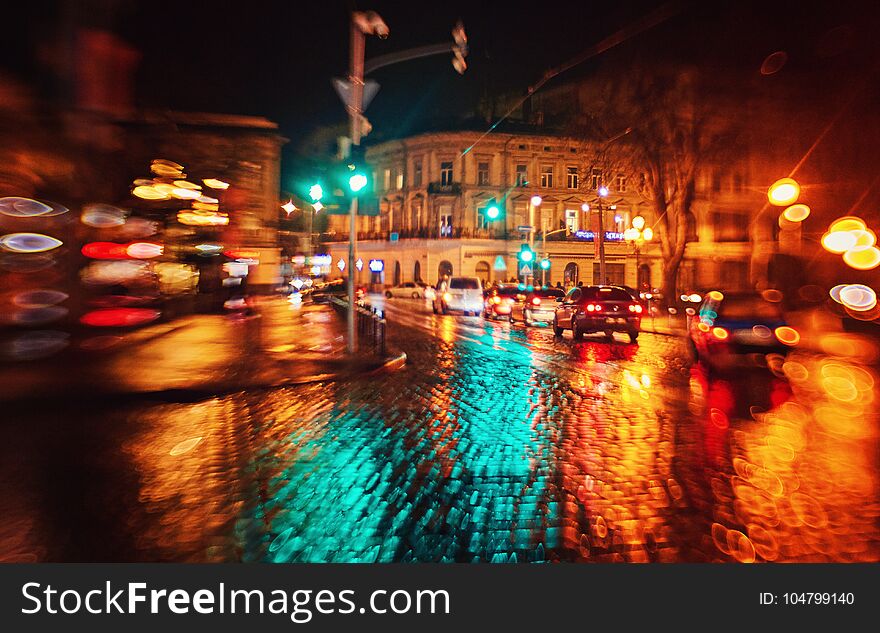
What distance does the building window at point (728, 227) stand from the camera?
50.3 meters

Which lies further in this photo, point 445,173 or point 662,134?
point 445,173

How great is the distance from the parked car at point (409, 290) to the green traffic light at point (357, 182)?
142 feet

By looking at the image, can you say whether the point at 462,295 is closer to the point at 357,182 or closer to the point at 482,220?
the point at 357,182

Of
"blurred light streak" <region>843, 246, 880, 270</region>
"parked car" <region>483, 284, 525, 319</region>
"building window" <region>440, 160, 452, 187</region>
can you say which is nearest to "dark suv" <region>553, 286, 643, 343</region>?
"blurred light streak" <region>843, 246, 880, 270</region>

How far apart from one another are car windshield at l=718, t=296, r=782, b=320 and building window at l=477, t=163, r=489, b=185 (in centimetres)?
5053

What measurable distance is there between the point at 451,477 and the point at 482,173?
58.4 meters

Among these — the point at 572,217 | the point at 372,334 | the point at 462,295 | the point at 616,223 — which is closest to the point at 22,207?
the point at 372,334

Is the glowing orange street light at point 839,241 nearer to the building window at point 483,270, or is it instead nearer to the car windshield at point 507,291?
the car windshield at point 507,291

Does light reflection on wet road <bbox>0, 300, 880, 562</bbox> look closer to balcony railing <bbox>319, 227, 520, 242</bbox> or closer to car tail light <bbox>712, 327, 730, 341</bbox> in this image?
car tail light <bbox>712, 327, 730, 341</bbox>

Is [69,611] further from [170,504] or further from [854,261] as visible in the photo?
[854,261]

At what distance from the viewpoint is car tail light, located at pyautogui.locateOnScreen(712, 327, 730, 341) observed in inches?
527

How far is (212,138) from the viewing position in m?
21.6

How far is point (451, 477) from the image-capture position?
6285mm

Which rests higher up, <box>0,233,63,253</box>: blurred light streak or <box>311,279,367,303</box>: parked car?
<box>0,233,63,253</box>: blurred light streak
